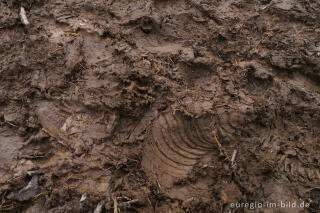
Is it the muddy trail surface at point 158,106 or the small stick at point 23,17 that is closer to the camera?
the muddy trail surface at point 158,106

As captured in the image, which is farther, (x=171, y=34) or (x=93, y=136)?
(x=171, y=34)

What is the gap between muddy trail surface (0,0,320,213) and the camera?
2.13 m

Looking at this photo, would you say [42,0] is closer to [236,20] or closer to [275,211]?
[236,20]

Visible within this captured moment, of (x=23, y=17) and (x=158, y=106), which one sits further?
(x=23, y=17)

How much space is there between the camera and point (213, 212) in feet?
6.77

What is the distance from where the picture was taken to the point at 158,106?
2377 millimetres

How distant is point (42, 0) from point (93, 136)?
6.01 feet

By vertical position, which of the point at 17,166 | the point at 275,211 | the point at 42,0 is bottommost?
the point at 275,211

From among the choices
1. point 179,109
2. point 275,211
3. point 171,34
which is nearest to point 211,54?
point 171,34

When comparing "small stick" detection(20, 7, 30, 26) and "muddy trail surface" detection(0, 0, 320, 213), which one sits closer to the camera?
"muddy trail surface" detection(0, 0, 320, 213)

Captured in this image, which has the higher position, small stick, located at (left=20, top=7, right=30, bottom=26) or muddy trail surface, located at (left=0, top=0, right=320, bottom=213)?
small stick, located at (left=20, top=7, right=30, bottom=26)

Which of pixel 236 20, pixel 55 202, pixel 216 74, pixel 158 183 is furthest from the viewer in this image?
pixel 236 20

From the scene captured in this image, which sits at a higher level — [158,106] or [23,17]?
[23,17]

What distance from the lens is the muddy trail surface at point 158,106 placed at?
213 centimetres
